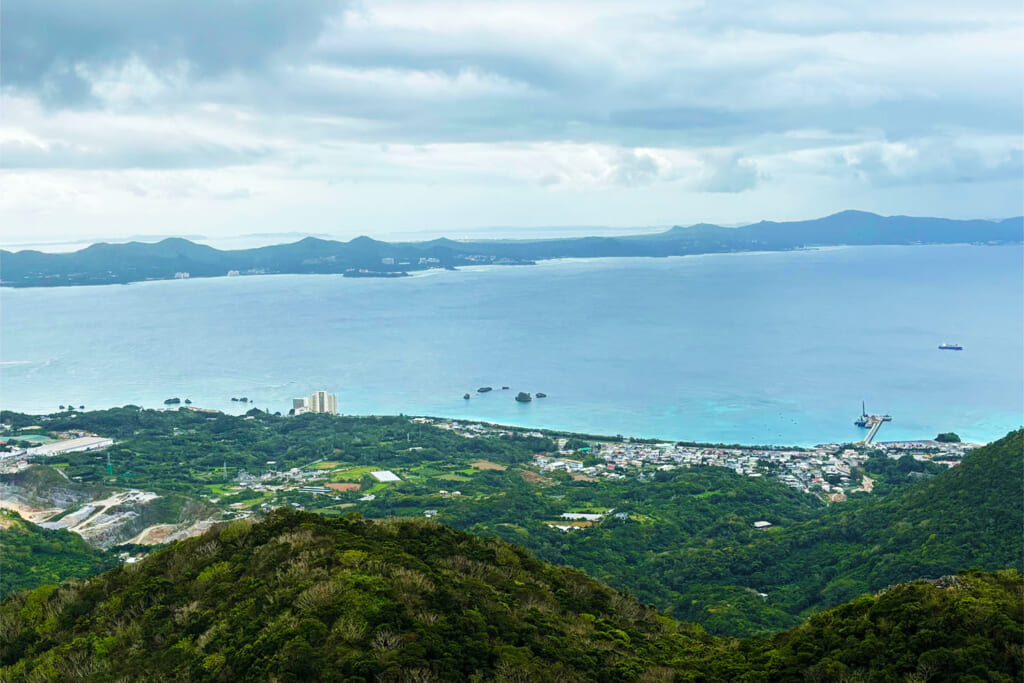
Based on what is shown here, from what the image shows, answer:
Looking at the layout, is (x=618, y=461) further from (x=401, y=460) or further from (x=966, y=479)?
(x=966, y=479)

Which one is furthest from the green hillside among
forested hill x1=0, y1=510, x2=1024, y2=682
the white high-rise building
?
the white high-rise building

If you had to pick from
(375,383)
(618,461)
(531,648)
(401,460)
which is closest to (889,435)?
(618,461)

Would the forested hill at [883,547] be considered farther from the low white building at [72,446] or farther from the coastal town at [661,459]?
the low white building at [72,446]

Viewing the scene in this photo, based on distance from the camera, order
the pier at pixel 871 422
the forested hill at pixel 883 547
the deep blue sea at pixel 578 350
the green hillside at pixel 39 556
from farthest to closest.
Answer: the deep blue sea at pixel 578 350 → the pier at pixel 871 422 → the green hillside at pixel 39 556 → the forested hill at pixel 883 547

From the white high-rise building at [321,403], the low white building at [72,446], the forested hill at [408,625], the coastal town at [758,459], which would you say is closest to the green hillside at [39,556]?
the forested hill at [408,625]

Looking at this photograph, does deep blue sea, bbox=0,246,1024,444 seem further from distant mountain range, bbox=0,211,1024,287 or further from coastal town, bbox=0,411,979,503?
distant mountain range, bbox=0,211,1024,287

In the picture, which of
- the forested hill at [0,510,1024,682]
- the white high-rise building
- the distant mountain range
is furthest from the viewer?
the distant mountain range
